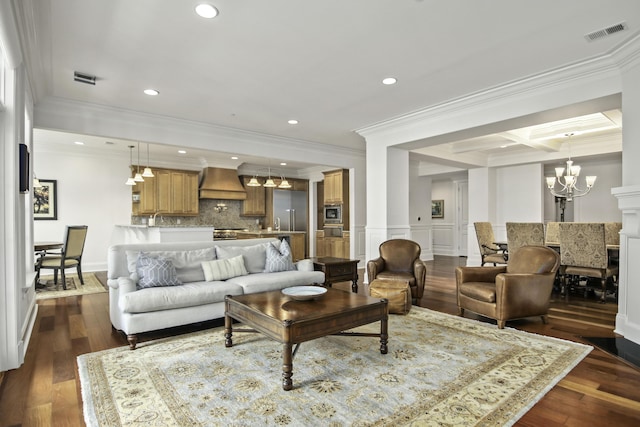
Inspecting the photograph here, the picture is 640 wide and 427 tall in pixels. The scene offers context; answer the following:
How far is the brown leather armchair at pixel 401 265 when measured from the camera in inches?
178

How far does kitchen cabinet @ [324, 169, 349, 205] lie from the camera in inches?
324

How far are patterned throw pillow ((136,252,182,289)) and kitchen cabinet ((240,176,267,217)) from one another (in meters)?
5.76

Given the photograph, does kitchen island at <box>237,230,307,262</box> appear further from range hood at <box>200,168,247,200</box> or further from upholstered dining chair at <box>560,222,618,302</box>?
upholstered dining chair at <box>560,222,618,302</box>

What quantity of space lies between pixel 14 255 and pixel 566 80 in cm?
529

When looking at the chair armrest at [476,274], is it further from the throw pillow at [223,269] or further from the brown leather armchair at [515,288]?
the throw pillow at [223,269]

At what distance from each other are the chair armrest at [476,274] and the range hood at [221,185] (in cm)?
618

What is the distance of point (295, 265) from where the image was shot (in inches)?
185

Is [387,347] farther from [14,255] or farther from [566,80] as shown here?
[566,80]

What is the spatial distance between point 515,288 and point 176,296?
331 cm

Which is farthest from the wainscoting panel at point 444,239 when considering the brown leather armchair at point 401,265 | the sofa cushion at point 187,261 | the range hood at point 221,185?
the sofa cushion at point 187,261

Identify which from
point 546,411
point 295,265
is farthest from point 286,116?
point 546,411

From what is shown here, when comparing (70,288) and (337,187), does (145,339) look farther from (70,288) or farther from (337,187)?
(337,187)

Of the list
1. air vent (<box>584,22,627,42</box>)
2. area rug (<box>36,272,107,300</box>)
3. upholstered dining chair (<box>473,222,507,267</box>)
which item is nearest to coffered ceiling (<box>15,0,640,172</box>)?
air vent (<box>584,22,627,42</box>)

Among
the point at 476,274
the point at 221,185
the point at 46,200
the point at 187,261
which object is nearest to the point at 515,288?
the point at 476,274
